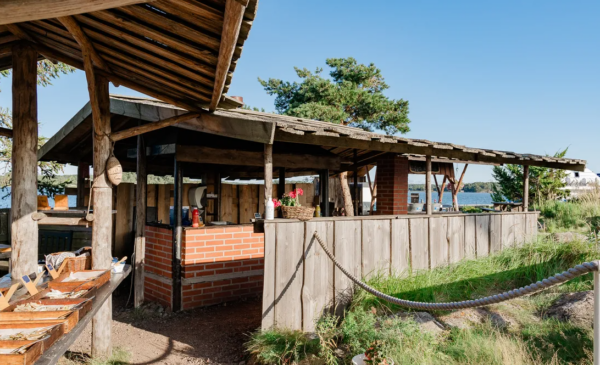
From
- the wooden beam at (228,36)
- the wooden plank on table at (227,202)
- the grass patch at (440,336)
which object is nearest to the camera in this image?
the wooden beam at (228,36)

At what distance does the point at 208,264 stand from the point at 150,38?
167 inches

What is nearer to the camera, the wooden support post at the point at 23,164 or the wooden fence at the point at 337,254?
the wooden support post at the point at 23,164

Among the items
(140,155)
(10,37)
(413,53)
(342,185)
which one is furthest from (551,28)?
(10,37)

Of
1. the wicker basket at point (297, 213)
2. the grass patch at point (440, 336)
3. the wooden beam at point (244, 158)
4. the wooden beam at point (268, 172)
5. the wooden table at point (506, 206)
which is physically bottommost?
the grass patch at point (440, 336)

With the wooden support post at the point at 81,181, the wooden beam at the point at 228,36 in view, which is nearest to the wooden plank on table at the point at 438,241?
the wooden beam at the point at 228,36

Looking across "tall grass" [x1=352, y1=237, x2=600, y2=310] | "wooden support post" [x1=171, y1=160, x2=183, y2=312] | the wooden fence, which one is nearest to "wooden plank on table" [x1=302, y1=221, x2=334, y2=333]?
the wooden fence

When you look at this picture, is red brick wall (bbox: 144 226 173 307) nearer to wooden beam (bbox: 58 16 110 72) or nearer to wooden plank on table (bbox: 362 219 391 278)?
wooden beam (bbox: 58 16 110 72)

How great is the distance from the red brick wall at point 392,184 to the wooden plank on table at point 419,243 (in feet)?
9.53

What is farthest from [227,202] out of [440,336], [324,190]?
[440,336]

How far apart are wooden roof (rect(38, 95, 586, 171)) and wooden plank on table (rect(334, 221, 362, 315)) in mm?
1237

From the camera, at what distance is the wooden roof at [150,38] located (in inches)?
82.6

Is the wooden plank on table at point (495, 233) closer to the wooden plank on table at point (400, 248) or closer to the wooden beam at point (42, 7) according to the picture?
the wooden plank on table at point (400, 248)

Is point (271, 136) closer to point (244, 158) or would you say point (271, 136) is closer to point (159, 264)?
point (244, 158)

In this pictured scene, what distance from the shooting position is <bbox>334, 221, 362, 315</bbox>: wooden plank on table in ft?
16.3
